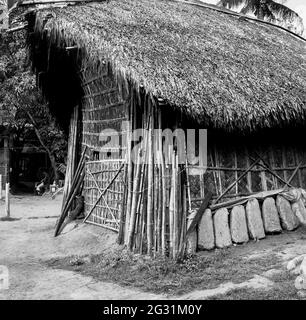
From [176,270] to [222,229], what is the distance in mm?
1332

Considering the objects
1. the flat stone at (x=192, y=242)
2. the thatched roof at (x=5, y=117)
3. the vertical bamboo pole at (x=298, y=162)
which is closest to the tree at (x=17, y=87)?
the thatched roof at (x=5, y=117)

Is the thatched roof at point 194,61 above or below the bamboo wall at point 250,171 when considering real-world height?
above

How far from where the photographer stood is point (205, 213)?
741 centimetres

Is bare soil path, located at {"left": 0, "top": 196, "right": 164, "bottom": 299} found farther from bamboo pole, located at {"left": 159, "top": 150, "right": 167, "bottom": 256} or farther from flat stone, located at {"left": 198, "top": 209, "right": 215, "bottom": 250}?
flat stone, located at {"left": 198, "top": 209, "right": 215, "bottom": 250}

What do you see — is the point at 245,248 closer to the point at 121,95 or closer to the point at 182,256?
the point at 182,256

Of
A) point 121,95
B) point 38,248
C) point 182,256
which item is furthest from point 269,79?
point 38,248

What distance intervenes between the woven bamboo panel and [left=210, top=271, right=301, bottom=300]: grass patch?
3287 mm

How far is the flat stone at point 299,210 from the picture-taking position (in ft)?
27.1

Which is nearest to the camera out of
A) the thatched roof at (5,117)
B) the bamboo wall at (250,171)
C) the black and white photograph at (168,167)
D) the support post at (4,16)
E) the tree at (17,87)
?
the black and white photograph at (168,167)

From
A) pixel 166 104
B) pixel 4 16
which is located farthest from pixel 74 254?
pixel 4 16

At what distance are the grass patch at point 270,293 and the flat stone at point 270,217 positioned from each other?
→ 2323 mm

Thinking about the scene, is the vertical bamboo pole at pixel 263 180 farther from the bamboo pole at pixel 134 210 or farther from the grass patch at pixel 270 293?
the grass patch at pixel 270 293
